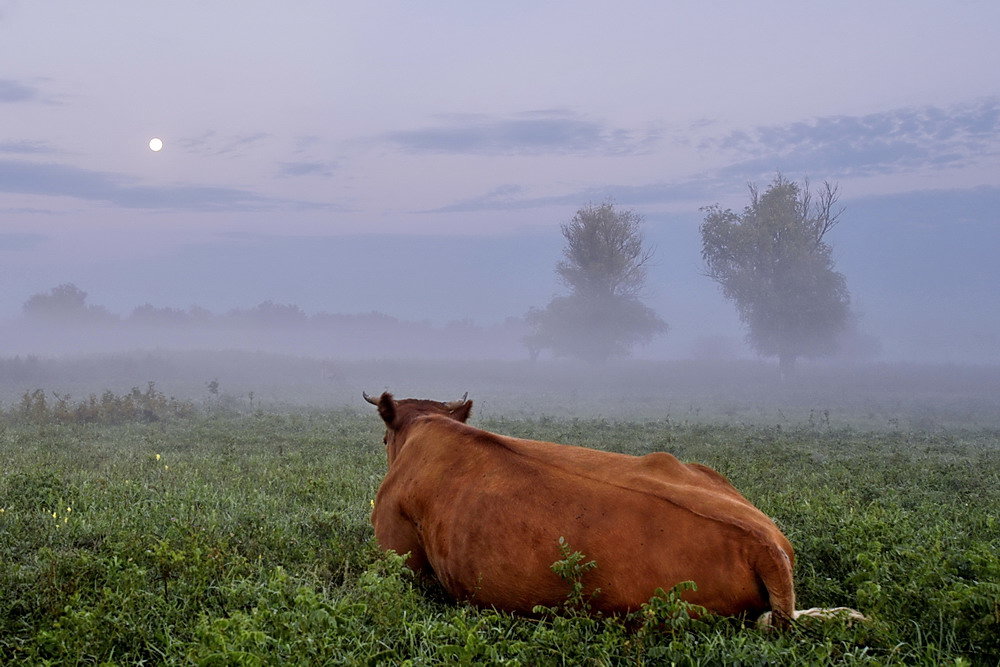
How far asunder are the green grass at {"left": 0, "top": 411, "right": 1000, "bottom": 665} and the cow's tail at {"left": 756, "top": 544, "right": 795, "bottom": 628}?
0.38 feet

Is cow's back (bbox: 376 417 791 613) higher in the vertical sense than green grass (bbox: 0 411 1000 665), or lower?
higher

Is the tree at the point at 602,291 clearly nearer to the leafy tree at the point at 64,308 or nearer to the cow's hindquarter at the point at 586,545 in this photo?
the cow's hindquarter at the point at 586,545

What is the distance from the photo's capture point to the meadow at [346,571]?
3.79 metres

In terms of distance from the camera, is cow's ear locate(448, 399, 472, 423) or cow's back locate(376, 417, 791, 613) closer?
cow's back locate(376, 417, 791, 613)

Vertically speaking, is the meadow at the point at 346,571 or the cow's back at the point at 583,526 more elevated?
the cow's back at the point at 583,526

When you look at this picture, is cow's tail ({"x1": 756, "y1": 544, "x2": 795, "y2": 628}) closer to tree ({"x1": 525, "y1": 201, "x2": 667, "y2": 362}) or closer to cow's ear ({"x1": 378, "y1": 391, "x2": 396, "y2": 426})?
cow's ear ({"x1": 378, "y1": 391, "x2": 396, "y2": 426})

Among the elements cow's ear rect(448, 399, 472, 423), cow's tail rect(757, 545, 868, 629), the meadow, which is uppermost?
cow's ear rect(448, 399, 472, 423)

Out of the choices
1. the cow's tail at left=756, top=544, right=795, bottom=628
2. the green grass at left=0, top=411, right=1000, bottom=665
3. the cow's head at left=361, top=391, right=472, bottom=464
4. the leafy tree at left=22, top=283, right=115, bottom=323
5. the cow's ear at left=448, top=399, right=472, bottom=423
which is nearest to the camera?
the green grass at left=0, top=411, right=1000, bottom=665

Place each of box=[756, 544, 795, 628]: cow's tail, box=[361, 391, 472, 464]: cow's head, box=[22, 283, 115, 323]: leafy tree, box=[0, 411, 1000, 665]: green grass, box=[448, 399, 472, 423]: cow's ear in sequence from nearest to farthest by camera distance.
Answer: box=[0, 411, 1000, 665]: green grass < box=[756, 544, 795, 628]: cow's tail < box=[361, 391, 472, 464]: cow's head < box=[448, 399, 472, 423]: cow's ear < box=[22, 283, 115, 323]: leafy tree

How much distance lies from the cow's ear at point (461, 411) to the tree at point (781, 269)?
53.0 metres

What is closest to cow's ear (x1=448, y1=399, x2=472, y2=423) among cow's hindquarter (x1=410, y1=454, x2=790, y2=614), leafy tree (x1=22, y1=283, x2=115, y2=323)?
cow's hindquarter (x1=410, y1=454, x2=790, y2=614)

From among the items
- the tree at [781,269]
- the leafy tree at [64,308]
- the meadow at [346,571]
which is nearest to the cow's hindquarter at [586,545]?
the meadow at [346,571]

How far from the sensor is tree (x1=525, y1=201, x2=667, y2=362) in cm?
6175

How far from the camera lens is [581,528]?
4.23 metres
